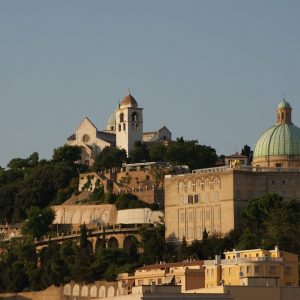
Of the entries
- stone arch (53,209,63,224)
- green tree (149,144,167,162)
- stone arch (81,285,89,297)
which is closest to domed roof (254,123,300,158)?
stone arch (81,285,89,297)

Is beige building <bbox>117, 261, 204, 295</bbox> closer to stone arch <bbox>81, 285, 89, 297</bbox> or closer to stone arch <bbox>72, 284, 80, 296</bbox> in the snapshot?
stone arch <bbox>81, 285, 89, 297</bbox>

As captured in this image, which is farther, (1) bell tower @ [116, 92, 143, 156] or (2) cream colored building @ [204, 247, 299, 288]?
(1) bell tower @ [116, 92, 143, 156]

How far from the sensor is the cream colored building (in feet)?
274

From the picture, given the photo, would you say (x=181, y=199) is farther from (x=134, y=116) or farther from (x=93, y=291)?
(x=134, y=116)

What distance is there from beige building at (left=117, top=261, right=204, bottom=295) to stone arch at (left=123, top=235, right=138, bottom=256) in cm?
842

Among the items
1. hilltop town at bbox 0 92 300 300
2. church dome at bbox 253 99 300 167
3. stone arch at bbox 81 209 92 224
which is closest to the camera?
hilltop town at bbox 0 92 300 300

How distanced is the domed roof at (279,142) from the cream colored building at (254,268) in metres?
26.1

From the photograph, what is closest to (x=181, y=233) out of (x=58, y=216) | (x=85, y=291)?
(x=85, y=291)

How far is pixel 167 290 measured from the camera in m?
67.9

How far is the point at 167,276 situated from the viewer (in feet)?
313

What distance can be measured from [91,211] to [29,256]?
946 centimetres

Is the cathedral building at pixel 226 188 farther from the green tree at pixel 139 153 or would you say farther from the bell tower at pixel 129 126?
the bell tower at pixel 129 126

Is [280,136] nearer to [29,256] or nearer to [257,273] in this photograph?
[29,256]

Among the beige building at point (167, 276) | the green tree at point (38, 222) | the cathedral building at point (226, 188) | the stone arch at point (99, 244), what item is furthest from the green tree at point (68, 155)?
the beige building at point (167, 276)
